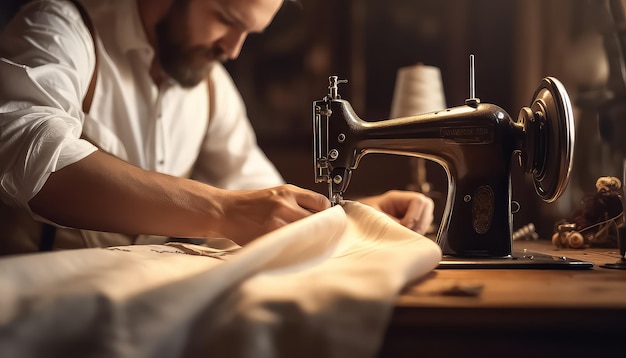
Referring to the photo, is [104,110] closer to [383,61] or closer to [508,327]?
[383,61]

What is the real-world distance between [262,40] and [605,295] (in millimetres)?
1970

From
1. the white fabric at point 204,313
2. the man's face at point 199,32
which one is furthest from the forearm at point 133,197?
the man's face at point 199,32

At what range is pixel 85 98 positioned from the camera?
4.81 ft

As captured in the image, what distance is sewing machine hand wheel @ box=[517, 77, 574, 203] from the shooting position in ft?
2.90

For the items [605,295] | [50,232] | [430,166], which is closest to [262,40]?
[430,166]

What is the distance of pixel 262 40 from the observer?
94.8 inches

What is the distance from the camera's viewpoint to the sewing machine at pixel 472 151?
0.95 meters

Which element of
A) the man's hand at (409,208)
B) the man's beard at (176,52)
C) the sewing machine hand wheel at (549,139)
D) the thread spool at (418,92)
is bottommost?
the man's hand at (409,208)

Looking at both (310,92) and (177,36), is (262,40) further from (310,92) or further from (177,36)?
(177,36)


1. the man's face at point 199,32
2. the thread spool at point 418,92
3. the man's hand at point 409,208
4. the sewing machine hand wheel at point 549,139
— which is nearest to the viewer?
the sewing machine hand wheel at point 549,139

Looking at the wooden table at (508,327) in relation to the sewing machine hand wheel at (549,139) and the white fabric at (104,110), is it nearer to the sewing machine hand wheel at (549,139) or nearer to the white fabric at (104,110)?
the sewing machine hand wheel at (549,139)

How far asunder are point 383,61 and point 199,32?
34.6 inches

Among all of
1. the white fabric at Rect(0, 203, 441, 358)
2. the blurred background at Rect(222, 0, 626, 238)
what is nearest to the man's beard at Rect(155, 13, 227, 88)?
the blurred background at Rect(222, 0, 626, 238)

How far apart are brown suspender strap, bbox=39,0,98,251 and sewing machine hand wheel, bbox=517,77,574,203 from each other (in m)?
0.97
